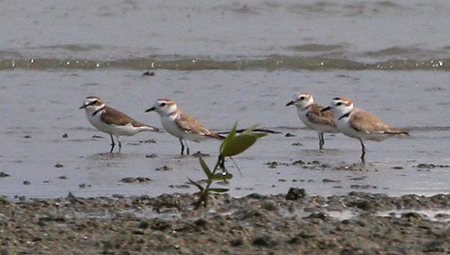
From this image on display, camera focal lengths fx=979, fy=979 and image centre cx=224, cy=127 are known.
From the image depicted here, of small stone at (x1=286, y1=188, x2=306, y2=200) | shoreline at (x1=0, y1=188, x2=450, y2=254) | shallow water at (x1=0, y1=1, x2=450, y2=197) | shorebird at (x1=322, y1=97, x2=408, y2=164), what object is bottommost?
shallow water at (x1=0, y1=1, x2=450, y2=197)

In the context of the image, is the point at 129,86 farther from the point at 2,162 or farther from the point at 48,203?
the point at 48,203

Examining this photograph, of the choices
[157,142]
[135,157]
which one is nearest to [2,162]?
[135,157]

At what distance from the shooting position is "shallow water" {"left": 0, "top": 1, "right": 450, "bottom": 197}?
29.9 feet

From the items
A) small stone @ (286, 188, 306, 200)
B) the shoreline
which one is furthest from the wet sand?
the shoreline

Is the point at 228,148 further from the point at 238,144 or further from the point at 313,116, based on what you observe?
the point at 313,116

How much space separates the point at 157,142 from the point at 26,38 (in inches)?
317

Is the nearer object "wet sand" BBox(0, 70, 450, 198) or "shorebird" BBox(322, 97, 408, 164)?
"wet sand" BBox(0, 70, 450, 198)

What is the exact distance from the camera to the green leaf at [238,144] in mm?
6730

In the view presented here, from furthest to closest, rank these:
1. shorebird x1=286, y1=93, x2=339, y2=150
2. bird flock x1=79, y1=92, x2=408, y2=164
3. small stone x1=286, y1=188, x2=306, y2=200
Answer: shorebird x1=286, y1=93, x2=339, y2=150 → bird flock x1=79, y1=92, x2=408, y2=164 → small stone x1=286, y1=188, x2=306, y2=200

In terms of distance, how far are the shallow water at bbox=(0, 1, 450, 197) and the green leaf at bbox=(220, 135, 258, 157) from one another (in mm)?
1176

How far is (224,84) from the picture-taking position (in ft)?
50.5

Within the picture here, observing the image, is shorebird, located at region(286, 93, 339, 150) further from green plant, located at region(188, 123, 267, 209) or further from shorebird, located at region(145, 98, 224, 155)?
green plant, located at region(188, 123, 267, 209)

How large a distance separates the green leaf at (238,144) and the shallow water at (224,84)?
1176 millimetres

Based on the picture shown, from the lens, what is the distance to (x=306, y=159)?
33.7 feet
